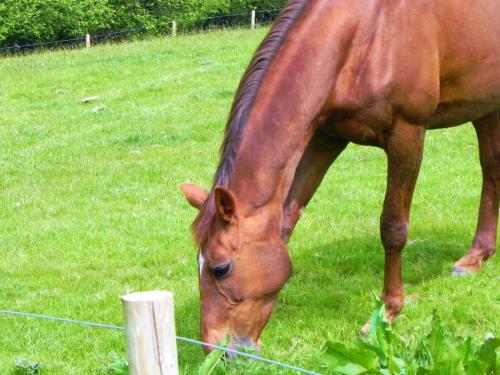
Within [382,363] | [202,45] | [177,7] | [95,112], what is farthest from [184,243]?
[177,7]

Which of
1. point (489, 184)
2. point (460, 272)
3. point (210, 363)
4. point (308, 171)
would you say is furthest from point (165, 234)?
point (210, 363)

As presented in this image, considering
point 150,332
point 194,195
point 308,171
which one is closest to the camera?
point 150,332

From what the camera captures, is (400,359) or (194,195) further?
(194,195)

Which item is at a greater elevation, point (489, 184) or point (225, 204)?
point (225, 204)

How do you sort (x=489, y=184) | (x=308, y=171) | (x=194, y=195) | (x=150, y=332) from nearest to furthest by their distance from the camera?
(x=150, y=332) < (x=194, y=195) < (x=308, y=171) < (x=489, y=184)

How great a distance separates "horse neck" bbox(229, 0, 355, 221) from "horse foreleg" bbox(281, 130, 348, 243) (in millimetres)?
616

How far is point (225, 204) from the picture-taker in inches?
170

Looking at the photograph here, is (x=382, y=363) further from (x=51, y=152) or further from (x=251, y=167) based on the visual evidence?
(x=51, y=152)

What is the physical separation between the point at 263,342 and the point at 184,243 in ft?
8.93

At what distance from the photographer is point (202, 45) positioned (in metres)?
22.7

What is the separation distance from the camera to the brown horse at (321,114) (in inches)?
175

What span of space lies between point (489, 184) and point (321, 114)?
248cm

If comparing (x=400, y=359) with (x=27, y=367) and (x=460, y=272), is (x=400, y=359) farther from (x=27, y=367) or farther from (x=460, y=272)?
(x=460, y=272)

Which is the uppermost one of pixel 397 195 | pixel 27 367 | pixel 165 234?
pixel 397 195
